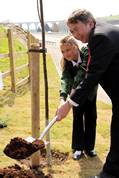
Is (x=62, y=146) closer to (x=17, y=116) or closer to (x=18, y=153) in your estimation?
(x=18, y=153)

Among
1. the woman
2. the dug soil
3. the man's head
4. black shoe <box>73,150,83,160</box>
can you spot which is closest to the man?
the man's head

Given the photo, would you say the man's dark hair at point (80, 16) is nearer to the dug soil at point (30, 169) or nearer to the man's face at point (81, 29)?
the man's face at point (81, 29)

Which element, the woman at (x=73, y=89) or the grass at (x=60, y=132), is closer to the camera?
the woman at (x=73, y=89)

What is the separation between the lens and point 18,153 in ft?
15.0

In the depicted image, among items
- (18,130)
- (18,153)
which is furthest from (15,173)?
(18,130)

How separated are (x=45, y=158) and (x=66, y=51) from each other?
151 cm

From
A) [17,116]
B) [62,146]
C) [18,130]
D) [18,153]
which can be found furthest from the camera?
[17,116]

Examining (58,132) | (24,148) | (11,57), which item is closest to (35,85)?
(24,148)

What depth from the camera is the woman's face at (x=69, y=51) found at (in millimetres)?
5195

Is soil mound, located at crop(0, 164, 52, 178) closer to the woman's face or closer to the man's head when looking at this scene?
the woman's face

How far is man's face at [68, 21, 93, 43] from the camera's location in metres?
4.16

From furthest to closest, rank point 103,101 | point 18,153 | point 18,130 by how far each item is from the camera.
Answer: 1. point 103,101
2. point 18,130
3. point 18,153

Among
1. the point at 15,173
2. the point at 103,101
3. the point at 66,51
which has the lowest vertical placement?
the point at 103,101

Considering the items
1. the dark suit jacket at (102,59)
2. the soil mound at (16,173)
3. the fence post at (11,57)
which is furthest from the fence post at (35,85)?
the fence post at (11,57)
